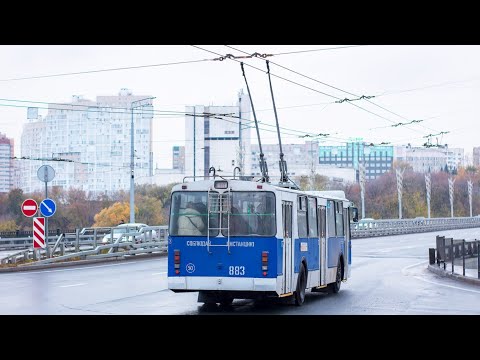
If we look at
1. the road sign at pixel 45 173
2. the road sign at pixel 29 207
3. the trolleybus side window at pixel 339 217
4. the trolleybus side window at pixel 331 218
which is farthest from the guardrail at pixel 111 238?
the trolleybus side window at pixel 331 218

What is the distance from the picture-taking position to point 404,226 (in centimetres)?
8231

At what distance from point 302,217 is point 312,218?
3.25 feet

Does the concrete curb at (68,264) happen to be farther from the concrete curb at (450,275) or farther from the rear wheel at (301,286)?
the rear wheel at (301,286)

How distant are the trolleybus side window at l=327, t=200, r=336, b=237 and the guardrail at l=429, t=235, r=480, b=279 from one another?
6.63 metres

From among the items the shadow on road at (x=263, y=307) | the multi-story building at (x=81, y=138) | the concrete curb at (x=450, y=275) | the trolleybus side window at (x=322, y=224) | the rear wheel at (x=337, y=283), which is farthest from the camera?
the multi-story building at (x=81, y=138)

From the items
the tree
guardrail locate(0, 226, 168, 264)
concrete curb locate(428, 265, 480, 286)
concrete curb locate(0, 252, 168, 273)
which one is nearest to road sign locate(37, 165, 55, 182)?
guardrail locate(0, 226, 168, 264)

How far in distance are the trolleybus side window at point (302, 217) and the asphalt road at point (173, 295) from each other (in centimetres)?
165

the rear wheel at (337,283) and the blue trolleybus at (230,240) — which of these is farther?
the rear wheel at (337,283)

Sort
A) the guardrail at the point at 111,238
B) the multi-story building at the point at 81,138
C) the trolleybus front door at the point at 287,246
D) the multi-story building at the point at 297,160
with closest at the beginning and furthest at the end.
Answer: the trolleybus front door at the point at 287,246, the guardrail at the point at 111,238, the multi-story building at the point at 81,138, the multi-story building at the point at 297,160

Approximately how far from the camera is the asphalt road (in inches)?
736

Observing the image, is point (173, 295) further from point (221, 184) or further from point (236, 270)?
point (221, 184)

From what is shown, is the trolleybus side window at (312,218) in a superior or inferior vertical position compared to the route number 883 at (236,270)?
superior

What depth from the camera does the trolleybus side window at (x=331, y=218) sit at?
2322cm
